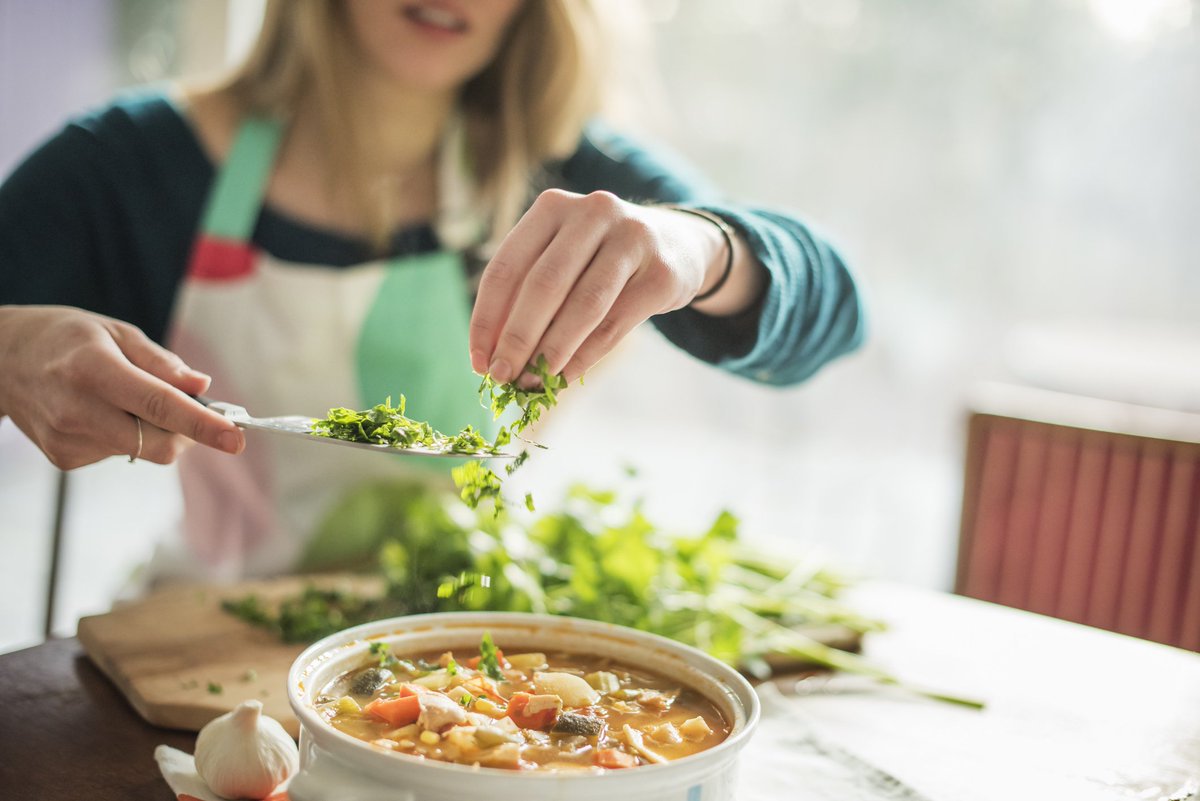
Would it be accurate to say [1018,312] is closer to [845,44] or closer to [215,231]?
[845,44]

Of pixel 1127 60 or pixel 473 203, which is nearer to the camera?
pixel 473 203

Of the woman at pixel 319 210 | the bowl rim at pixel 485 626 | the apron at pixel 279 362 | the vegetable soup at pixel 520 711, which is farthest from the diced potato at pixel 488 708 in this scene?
the apron at pixel 279 362

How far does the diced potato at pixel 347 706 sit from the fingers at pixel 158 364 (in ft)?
1.25

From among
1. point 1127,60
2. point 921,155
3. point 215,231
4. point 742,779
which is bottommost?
point 742,779

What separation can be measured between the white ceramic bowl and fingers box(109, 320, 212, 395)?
0.33 m

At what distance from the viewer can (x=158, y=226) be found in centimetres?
198

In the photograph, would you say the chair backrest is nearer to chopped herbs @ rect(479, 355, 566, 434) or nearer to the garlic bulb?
chopped herbs @ rect(479, 355, 566, 434)

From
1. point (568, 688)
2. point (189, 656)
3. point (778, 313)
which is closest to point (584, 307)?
point (568, 688)

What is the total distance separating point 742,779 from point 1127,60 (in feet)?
9.48

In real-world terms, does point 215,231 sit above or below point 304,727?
above

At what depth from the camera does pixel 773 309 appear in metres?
1.40

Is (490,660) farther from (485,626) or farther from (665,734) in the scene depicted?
(665,734)

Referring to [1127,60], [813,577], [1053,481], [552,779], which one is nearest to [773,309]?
[813,577]

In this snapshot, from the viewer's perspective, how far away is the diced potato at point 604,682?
41.6 inches
